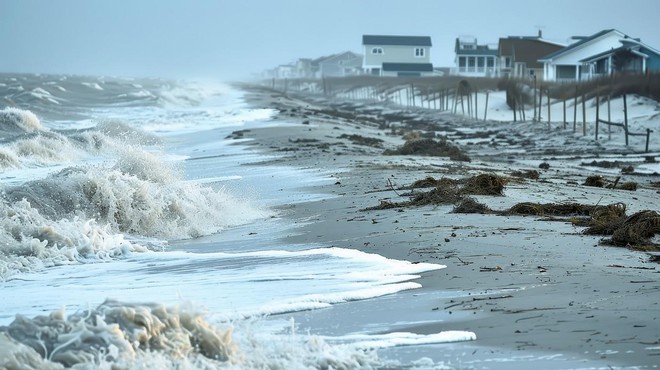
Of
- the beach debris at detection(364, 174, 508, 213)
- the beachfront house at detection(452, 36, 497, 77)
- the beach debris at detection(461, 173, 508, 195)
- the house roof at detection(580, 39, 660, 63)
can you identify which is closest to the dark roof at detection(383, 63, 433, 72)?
the beachfront house at detection(452, 36, 497, 77)

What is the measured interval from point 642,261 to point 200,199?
20.3ft

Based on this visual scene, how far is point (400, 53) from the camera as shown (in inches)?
4931

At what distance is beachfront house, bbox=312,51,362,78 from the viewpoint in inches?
6654

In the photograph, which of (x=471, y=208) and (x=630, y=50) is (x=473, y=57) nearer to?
(x=630, y=50)

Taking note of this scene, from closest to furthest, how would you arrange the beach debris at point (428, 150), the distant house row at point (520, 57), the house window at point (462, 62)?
1. the beach debris at point (428, 150)
2. the distant house row at point (520, 57)
3. the house window at point (462, 62)

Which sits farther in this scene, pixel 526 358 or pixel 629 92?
pixel 629 92

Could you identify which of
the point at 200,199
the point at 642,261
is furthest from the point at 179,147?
the point at 642,261

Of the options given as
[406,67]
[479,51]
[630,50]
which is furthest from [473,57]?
[630,50]

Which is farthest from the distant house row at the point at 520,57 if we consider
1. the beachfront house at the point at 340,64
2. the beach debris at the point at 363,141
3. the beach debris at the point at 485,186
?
the beach debris at the point at 485,186

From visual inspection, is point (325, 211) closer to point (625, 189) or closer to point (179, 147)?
point (625, 189)

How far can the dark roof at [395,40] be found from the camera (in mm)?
124250

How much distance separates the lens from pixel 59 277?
823 cm

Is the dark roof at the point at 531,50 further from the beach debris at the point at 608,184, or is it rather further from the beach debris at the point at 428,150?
the beach debris at the point at 608,184

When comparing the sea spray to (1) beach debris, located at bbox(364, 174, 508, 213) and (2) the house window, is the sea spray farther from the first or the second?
(2) the house window
